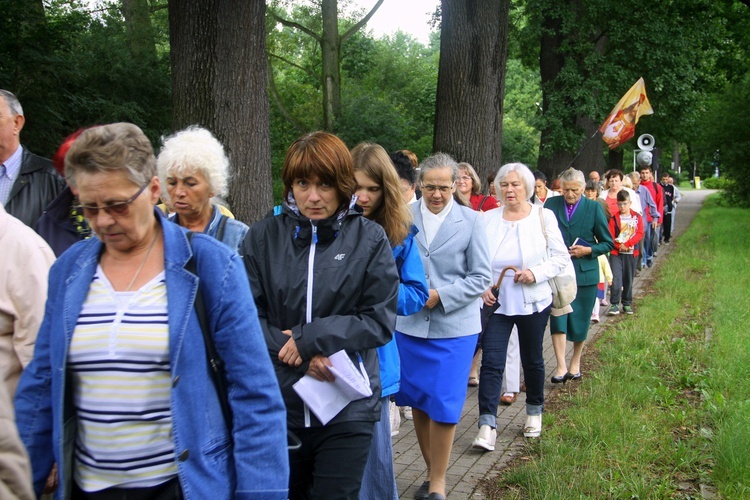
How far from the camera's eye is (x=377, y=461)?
363 centimetres

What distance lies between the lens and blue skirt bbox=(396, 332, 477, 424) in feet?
16.3

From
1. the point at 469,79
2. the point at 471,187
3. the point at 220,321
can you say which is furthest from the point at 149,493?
the point at 469,79

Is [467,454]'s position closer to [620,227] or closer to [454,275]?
[454,275]

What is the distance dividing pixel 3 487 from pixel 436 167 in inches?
146

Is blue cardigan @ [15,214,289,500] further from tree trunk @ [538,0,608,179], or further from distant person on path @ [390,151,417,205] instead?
tree trunk @ [538,0,608,179]

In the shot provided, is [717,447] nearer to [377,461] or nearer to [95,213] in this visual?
[377,461]

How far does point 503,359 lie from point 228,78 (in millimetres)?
3309

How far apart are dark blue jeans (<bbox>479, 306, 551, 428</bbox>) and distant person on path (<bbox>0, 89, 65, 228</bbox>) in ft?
10.6

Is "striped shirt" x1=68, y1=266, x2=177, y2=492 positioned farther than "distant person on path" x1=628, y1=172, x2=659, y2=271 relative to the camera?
No

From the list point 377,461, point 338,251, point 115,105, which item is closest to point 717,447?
point 377,461

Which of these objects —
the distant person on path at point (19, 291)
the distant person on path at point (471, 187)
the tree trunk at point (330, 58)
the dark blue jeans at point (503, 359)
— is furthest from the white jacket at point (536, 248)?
the tree trunk at point (330, 58)

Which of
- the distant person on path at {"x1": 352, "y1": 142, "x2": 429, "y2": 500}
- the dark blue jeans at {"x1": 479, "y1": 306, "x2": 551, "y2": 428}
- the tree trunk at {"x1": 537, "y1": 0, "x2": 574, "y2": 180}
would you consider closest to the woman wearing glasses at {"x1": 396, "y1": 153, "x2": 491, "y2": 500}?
the distant person on path at {"x1": 352, "y1": 142, "x2": 429, "y2": 500}

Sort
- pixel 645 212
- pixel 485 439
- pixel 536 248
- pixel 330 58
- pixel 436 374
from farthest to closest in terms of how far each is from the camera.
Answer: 1. pixel 330 58
2. pixel 645 212
3. pixel 536 248
4. pixel 485 439
5. pixel 436 374

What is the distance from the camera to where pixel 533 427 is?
6434 millimetres
